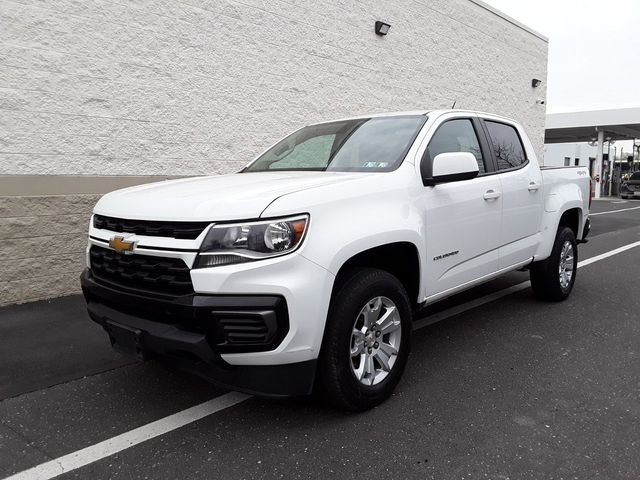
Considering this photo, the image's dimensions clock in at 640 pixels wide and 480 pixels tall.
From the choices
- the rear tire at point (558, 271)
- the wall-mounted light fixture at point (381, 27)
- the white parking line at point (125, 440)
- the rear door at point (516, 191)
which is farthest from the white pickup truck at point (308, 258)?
the wall-mounted light fixture at point (381, 27)

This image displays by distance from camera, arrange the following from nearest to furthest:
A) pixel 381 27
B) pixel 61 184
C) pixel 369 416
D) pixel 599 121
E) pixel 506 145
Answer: pixel 369 416 < pixel 506 145 < pixel 61 184 < pixel 381 27 < pixel 599 121

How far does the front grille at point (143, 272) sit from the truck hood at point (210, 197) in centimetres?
23

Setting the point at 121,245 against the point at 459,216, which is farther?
the point at 459,216

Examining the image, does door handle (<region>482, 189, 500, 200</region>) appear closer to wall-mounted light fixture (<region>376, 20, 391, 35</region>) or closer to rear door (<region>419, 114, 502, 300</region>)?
rear door (<region>419, 114, 502, 300</region>)

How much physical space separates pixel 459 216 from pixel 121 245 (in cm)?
232

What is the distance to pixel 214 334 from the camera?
2578 millimetres

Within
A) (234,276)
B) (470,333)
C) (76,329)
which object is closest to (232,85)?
(76,329)

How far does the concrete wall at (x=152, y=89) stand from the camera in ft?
17.9

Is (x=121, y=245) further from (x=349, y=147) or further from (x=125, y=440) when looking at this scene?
(x=349, y=147)

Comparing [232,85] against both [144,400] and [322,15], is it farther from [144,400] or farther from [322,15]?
[144,400]

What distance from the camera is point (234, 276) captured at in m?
2.54

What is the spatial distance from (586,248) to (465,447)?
8.01m

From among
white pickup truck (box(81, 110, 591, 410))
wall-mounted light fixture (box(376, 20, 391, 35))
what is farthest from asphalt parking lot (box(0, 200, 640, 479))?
wall-mounted light fixture (box(376, 20, 391, 35))

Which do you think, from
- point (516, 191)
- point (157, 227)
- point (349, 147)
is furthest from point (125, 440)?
point (516, 191)
